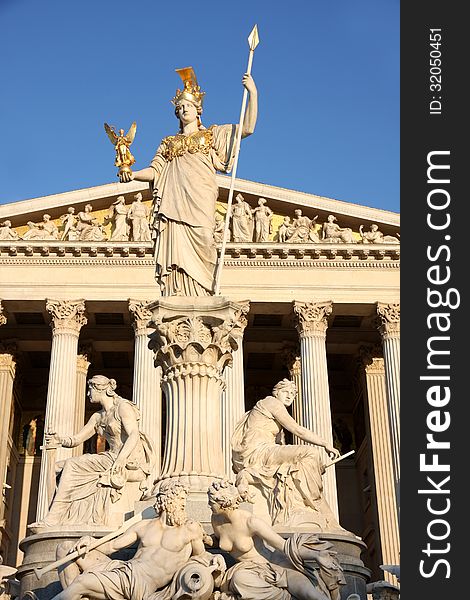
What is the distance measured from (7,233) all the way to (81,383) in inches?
295

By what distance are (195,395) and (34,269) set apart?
27671mm

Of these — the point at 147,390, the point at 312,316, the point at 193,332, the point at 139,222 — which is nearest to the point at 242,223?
the point at 139,222

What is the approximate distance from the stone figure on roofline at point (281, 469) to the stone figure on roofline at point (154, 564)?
2.47 m

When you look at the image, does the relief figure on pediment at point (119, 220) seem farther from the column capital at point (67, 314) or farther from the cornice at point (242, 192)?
the column capital at point (67, 314)

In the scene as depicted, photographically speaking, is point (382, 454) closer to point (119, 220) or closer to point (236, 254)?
point (236, 254)

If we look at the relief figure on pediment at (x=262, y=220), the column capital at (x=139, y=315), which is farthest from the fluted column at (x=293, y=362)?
the column capital at (x=139, y=315)

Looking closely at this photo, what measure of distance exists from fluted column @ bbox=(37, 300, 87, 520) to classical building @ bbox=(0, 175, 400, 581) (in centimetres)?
5

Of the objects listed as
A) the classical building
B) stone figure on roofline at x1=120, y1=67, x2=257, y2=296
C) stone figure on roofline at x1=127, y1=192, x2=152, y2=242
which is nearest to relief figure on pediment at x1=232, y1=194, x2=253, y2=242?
the classical building

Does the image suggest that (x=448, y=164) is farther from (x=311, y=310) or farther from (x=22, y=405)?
(x=22, y=405)

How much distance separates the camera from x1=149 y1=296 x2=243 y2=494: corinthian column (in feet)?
37.9

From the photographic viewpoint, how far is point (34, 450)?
45750mm

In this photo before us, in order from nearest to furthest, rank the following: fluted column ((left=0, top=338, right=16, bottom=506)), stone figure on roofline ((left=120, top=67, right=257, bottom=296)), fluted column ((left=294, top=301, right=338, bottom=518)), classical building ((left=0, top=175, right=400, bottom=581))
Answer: stone figure on roofline ((left=120, top=67, right=257, bottom=296))
fluted column ((left=294, top=301, right=338, bottom=518))
classical building ((left=0, top=175, right=400, bottom=581))
fluted column ((left=0, top=338, right=16, bottom=506))

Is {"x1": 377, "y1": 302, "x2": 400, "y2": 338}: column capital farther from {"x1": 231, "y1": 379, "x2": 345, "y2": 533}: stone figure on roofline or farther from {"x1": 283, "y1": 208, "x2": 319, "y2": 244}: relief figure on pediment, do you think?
{"x1": 231, "y1": 379, "x2": 345, "y2": 533}: stone figure on roofline

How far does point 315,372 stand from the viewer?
35812 millimetres
